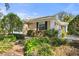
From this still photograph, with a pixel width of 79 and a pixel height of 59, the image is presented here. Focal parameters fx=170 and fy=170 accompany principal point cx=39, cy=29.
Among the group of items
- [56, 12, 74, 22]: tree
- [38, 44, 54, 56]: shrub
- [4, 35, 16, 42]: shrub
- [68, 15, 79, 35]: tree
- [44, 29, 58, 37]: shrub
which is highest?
[56, 12, 74, 22]: tree

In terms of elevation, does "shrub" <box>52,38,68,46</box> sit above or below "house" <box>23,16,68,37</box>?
below

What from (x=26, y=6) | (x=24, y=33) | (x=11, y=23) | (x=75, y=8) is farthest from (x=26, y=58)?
(x=75, y=8)

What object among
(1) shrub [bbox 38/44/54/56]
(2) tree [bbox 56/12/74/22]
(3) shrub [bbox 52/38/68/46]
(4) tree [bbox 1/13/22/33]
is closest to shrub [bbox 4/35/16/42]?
(4) tree [bbox 1/13/22/33]

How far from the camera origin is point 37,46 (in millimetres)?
1888

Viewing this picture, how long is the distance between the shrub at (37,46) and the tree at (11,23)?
0.67ft

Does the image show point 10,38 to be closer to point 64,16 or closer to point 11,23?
point 11,23

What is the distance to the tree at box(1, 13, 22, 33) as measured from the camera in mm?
1916

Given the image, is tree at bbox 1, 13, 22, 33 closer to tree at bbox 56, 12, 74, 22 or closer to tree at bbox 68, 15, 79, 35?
tree at bbox 56, 12, 74, 22

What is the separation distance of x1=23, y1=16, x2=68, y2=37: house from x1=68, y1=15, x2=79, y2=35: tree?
0.06 metres

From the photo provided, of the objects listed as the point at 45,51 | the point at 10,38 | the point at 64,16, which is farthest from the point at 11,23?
the point at 64,16

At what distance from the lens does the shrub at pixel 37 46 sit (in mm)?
1874

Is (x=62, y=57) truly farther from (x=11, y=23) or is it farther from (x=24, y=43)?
(x=11, y=23)

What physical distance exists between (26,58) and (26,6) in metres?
0.58

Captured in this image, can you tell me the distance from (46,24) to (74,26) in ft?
1.04
